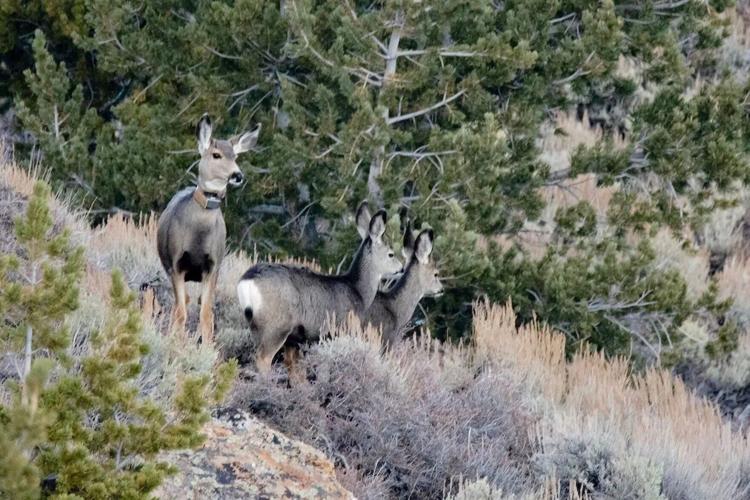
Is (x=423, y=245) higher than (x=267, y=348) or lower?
higher

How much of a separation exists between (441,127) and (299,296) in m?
6.16

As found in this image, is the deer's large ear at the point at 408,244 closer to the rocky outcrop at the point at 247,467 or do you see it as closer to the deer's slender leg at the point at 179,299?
the deer's slender leg at the point at 179,299

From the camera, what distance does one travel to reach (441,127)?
16125 mm

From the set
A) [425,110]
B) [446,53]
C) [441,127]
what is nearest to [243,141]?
[446,53]

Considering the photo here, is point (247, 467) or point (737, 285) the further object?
point (737, 285)

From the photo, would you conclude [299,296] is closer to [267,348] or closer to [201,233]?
[267,348]

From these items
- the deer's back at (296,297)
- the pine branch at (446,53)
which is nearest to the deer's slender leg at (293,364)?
the deer's back at (296,297)

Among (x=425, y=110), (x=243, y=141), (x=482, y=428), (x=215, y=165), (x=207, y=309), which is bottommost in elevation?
(x=482, y=428)

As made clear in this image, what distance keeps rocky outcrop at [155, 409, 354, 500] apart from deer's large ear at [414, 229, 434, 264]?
3.90m

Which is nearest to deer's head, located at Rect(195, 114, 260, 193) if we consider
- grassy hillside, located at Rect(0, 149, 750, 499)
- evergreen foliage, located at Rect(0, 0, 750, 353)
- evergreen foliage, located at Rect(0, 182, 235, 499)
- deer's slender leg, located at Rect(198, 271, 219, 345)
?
deer's slender leg, located at Rect(198, 271, 219, 345)

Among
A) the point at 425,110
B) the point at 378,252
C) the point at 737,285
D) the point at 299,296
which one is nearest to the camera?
the point at 299,296

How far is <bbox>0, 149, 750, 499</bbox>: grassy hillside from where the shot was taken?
→ 31.2 ft

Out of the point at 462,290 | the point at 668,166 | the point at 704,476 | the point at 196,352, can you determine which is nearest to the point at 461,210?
the point at 462,290

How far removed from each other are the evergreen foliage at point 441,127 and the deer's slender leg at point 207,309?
156 inches
